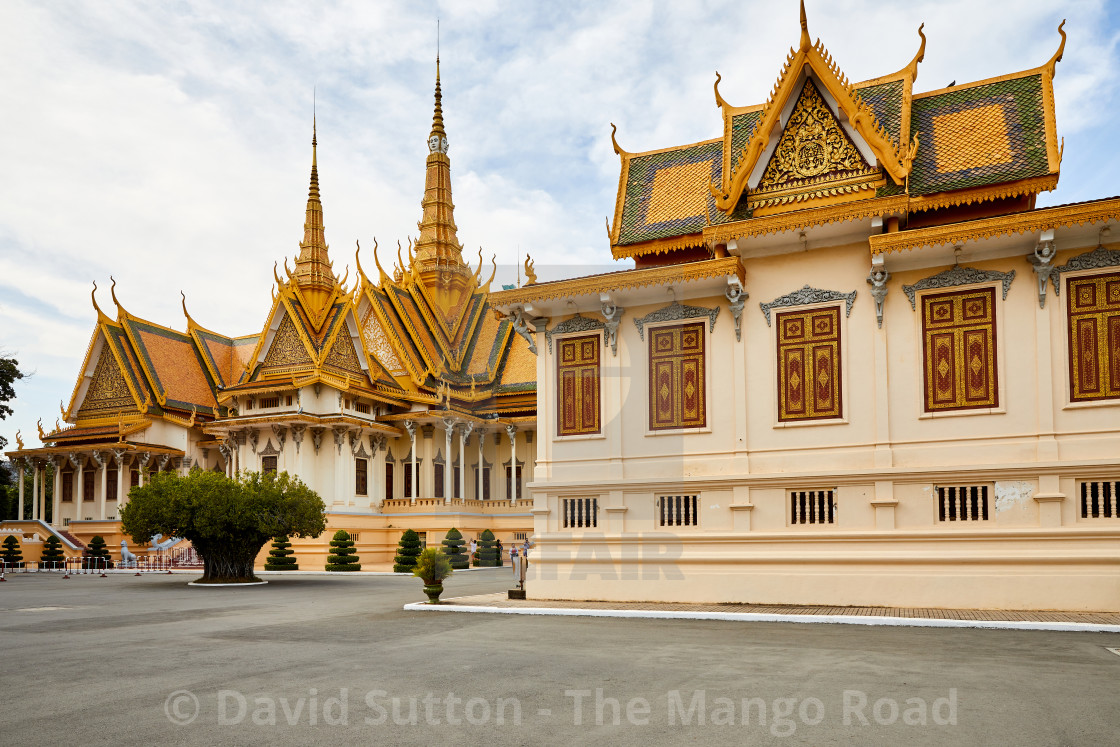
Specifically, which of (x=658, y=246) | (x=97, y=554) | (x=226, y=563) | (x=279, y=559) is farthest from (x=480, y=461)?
(x=658, y=246)

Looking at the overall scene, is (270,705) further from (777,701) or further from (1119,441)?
(1119,441)

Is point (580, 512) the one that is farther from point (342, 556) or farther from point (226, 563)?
point (342, 556)

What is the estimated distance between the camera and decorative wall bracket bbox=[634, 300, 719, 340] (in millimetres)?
15719

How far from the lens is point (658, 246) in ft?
55.9

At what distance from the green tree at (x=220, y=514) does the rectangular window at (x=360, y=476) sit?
10.2m

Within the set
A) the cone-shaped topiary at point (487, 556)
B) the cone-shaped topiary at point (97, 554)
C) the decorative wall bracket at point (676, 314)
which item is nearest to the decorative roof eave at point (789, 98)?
the decorative wall bracket at point (676, 314)

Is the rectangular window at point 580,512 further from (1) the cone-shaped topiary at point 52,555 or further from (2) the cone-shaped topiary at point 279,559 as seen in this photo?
(1) the cone-shaped topiary at point 52,555

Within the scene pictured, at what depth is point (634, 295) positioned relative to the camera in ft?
52.8

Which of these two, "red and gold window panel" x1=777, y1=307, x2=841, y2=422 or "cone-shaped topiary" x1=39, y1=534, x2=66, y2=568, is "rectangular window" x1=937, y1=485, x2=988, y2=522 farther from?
"cone-shaped topiary" x1=39, y1=534, x2=66, y2=568

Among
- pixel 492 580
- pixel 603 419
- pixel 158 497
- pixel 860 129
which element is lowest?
pixel 492 580

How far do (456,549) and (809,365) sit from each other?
59.1ft

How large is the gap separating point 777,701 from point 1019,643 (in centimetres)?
468

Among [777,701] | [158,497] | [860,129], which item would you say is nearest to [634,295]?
[860,129]

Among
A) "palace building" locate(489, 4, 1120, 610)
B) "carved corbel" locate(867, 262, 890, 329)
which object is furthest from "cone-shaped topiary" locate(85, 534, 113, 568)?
"carved corbel" locate(867, 262, 890, 329)
